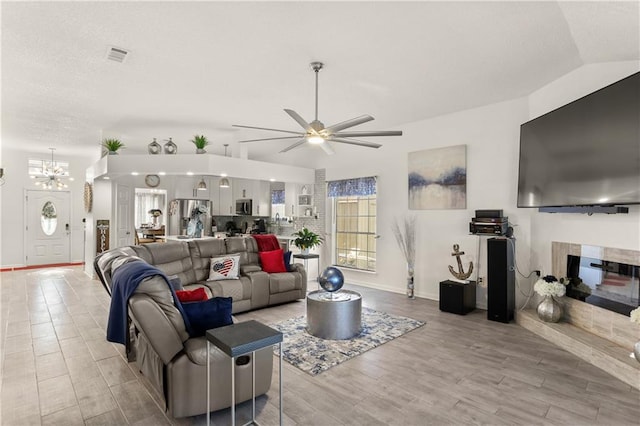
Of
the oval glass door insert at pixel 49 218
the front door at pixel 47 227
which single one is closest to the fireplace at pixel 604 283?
the front door at pixel 47 227

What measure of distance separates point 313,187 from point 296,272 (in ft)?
8.94

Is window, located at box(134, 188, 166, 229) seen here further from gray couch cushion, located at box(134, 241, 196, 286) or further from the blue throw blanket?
the blue throw blanket

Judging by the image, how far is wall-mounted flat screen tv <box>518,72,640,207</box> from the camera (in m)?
2.93

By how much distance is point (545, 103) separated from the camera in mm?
4262

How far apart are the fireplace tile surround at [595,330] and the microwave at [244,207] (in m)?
5.97

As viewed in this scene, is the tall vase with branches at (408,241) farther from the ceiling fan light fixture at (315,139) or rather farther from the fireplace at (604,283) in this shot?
the ceiling fan light fixture at (315,139)

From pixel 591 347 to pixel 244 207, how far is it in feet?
22.5

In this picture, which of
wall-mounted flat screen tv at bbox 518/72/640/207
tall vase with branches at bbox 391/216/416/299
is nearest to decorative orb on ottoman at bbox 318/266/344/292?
tall vase with branches at bbox 391/216/416/299

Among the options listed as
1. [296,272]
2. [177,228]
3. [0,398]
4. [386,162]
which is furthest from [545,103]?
[177,228]

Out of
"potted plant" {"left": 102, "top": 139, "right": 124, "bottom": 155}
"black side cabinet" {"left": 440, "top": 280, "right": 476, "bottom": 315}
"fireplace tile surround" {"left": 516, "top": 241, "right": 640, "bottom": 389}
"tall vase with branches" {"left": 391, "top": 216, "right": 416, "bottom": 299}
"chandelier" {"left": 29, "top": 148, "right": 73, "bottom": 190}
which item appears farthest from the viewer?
"chandelier" {"left": 29, "top": 148, "right": 73, "bottom": 190}

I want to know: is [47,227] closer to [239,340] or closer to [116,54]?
[116,54]

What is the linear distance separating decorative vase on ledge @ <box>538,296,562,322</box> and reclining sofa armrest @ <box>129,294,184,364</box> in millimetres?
3949

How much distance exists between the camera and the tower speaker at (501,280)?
14.5ft

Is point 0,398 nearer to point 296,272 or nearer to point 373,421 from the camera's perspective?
point 373,421
